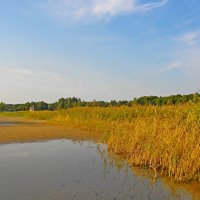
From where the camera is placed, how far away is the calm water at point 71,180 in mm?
6797

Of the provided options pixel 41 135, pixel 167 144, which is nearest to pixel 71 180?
pixel 167 144

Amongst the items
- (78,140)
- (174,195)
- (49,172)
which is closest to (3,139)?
(78,140)

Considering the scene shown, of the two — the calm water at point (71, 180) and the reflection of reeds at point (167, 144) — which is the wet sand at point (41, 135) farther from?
the reflection of reeds at point (167, 144)

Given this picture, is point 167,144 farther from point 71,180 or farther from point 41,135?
point 41,135

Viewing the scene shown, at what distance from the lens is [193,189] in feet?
23.7

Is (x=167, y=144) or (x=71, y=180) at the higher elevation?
(x=167, y=144)

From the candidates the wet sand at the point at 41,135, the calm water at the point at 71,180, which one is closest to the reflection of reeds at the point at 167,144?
the calm water at the point at 71,180

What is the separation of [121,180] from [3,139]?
32.9ft

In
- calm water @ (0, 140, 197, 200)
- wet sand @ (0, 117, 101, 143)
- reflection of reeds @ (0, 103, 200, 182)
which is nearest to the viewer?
calm water @ (0, 140, 197, 200)

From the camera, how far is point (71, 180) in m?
7.95

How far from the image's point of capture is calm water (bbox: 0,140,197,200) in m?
6.80

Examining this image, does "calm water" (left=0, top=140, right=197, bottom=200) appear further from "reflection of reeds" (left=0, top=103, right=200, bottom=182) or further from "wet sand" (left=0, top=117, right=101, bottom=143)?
"wet sand" (left=0, top=117, right=101, bottom=143)

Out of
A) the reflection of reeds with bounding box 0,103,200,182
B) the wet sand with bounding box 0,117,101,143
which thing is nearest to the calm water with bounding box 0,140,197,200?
the reflection of reeds with bounding box 0,103,200,182

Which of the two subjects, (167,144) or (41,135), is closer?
(167,144)
